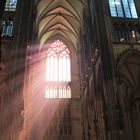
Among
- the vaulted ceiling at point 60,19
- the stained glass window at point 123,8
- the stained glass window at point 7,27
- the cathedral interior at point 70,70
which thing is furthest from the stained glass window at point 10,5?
the stained glass window at point 123,8

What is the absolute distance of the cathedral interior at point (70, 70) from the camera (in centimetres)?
1588

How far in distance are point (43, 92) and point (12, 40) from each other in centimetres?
1115

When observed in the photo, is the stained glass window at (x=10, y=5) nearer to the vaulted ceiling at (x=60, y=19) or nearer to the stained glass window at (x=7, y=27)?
the stained glass window at (x=7, y=27)

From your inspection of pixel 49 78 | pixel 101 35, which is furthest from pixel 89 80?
pixel 49 78

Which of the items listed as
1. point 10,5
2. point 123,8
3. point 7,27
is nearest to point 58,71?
point 10,5

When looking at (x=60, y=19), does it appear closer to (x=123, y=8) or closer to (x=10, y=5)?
(x=10, y=5)

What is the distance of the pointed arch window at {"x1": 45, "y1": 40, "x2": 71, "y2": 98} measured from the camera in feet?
94.4

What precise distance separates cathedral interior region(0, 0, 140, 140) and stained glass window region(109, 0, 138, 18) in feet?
0.30

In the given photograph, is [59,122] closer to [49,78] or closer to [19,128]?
[49,78]

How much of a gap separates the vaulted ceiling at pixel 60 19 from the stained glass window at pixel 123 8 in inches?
188

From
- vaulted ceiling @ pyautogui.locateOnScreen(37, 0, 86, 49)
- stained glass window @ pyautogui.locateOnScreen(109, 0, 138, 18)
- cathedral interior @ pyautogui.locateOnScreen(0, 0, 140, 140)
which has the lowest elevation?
cathedral interior @ pyautogui.locateOnScreen(0, 0, 140, 140)

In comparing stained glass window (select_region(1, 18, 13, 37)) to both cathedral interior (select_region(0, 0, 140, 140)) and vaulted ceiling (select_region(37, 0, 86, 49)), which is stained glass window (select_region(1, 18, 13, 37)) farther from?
vaulted ceiling (select_region(37, 0, 86, 49))

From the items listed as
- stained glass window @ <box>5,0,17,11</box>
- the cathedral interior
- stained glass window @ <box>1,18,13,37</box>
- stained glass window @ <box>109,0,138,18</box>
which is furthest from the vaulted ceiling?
stained glass window @ <box>1,18,13,37</box>

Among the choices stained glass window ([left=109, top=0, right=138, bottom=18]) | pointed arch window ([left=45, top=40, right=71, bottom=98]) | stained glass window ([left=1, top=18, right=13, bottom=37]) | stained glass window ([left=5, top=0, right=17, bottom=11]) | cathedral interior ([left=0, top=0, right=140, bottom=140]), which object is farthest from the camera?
pointed arch window ([left=45, top=40, right=71, bottom=98])
